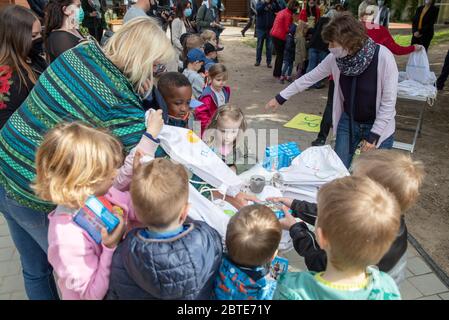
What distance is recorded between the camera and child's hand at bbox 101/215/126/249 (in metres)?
1.46

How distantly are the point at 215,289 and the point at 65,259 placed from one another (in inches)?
23.1

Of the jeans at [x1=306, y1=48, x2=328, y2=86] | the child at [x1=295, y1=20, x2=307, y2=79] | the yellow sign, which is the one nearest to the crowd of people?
the yellow sign

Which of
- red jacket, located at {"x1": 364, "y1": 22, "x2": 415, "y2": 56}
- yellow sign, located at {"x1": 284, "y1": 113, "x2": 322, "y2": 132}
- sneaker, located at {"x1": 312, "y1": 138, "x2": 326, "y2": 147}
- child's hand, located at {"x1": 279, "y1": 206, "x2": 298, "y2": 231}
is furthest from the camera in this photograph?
yellow sign, located at {"x1": 284, "y1": 113, "x2": 322, "y2": 132}

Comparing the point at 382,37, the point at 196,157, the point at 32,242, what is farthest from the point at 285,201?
the point at 382,37

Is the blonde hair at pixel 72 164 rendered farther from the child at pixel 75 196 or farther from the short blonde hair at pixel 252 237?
the short blonde hair at pixel 252 237

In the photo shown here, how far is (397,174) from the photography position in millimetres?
1629

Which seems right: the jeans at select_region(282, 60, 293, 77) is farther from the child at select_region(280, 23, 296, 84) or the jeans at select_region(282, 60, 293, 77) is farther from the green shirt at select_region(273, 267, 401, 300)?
the green shirt at select_region(273, 267, 401, 300)

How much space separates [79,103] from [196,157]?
637 millimetres

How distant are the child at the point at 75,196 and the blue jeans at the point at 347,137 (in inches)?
86.3

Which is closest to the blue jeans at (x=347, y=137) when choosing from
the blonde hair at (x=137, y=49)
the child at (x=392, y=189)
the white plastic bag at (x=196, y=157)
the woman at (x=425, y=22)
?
the child at (x=392, y=189)

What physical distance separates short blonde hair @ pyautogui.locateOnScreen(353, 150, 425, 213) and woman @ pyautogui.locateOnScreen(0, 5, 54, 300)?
1653 millimetres
